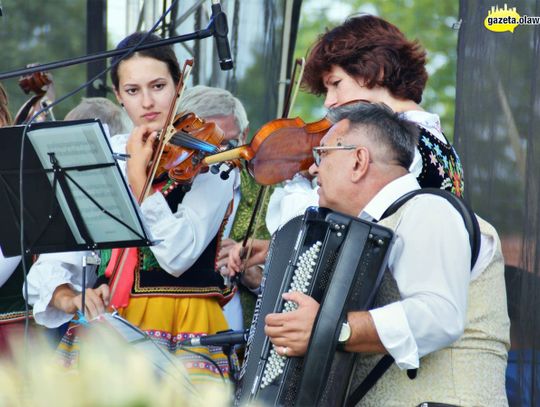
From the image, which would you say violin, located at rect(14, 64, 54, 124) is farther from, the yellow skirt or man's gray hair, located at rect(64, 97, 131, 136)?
the yellow skirt

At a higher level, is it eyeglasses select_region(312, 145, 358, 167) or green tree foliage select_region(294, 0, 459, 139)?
eyeglasses select_region(312, 145, 358, 167)

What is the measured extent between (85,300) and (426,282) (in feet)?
3.92

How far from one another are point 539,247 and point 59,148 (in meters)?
1.70

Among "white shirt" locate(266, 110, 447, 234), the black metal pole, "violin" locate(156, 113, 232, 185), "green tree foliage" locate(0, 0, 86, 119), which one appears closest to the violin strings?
"violin" locate(156, 113, 232, 185)

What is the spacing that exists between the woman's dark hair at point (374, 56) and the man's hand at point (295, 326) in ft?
3.22

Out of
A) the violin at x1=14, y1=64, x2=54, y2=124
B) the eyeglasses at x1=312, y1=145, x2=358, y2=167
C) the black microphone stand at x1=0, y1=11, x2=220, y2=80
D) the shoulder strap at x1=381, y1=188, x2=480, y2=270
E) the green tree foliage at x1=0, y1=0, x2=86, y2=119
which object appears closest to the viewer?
the shoulder strap at x1=381, y1=188, x2=480, y2=270

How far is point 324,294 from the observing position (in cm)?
231

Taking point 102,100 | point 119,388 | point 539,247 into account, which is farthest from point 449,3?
point 119,388

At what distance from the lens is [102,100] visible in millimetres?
4738

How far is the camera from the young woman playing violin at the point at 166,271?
3012 mm

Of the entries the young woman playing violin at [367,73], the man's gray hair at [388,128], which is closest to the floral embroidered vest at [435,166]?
the young woman playing violin at [367,73]

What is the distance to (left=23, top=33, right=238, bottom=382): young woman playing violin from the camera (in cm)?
301

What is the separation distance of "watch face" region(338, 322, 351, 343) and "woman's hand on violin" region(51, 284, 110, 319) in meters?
0.95

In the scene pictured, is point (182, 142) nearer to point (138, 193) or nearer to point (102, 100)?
point (138, 193)
